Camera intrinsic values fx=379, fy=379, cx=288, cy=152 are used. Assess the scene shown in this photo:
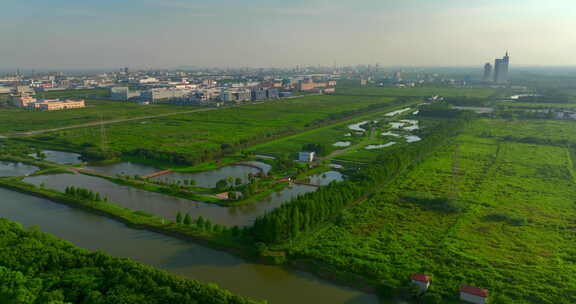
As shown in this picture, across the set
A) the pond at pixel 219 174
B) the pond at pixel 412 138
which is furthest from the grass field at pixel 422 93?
the pond at pixel 219 174

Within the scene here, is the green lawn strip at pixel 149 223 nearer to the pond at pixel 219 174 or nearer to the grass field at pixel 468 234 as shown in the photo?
the grass field at pixel 468 234

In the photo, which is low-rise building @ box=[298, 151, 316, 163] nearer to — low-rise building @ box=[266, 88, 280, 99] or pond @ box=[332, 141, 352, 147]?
pond @ box=[332, 141, 352, 147]

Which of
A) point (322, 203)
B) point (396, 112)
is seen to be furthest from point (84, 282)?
point (396, 112)

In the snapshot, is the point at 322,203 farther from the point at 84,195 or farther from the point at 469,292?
the point at 84,195

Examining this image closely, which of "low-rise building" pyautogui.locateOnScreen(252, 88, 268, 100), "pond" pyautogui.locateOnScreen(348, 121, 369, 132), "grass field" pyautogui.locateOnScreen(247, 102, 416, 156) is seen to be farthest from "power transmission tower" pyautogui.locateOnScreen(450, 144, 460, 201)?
"low-rise building" pyautogui.locateOnScreen(252, 88, 268, 100)

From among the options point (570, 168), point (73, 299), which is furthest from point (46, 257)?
point (570, 168)
